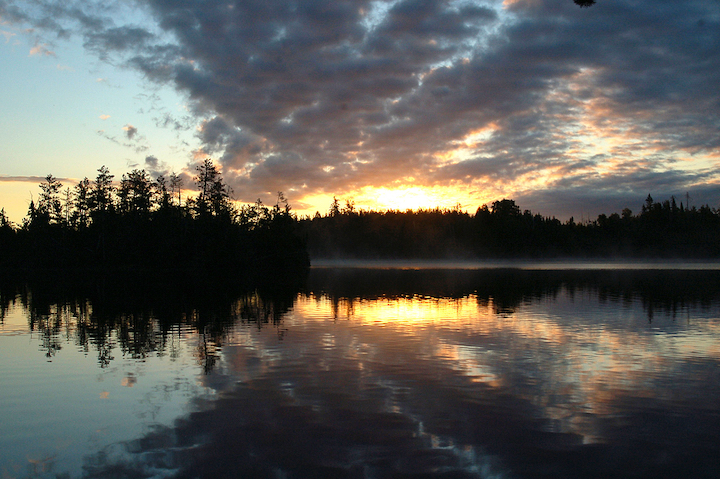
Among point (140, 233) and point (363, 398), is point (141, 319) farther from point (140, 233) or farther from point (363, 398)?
point (140, 233)

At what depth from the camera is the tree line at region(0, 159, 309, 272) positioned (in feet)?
317

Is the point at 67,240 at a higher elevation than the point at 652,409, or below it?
higher

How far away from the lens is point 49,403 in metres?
13.0

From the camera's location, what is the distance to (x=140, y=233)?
98.7 metres

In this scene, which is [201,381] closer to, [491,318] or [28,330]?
[28,330]

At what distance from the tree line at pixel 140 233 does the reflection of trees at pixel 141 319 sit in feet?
168

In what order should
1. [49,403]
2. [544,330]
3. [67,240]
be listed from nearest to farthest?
[49,403] → [544,330] → [67,240]

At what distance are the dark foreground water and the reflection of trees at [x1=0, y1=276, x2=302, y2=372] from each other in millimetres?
238

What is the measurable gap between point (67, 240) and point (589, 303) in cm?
10214

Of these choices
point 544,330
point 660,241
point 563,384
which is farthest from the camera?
point 660,241

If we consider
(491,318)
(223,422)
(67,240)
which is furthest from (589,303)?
(67,240)

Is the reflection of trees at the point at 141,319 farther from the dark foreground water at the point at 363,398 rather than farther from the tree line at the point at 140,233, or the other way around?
the tree line at the point at 140,233

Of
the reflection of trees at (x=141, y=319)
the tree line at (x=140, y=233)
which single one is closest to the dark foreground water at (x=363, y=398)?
the reflection of trees at (x=141, y=319)

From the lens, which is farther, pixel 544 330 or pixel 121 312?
pixel 121 312
